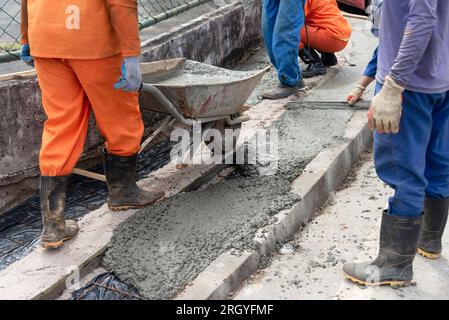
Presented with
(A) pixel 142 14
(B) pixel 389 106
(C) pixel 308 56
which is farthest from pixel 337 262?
(A) pixel 142 14

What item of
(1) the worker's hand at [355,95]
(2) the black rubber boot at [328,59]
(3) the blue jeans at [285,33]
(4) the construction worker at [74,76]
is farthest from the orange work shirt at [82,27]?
(2) the black rubber boot at [328,59]

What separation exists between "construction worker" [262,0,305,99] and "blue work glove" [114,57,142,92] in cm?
282

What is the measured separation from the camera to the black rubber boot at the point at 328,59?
690 centimetres

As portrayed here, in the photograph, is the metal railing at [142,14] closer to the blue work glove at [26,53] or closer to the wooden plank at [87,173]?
the blue work glove at [26,53]

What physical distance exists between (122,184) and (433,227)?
1.99m

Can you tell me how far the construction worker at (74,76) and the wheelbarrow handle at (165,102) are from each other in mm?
131

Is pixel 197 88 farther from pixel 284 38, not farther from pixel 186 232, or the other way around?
pixel 284 38

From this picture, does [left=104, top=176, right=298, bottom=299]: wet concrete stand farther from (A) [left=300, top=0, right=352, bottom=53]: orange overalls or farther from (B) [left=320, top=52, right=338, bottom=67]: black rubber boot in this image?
(B) [left=320, top=52, right=338, bottom=67]: black rubber boot

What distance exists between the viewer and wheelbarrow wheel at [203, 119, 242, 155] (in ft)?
14.6

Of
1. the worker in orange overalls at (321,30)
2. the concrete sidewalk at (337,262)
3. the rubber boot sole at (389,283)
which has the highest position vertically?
the worker in orange overalls at (321,30)

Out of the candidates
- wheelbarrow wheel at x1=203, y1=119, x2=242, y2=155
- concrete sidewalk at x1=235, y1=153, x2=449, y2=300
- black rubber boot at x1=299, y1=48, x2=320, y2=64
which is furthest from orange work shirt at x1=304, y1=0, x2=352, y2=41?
concrete sidewalk at x1=235, y1=153, x2=449, y2=300
